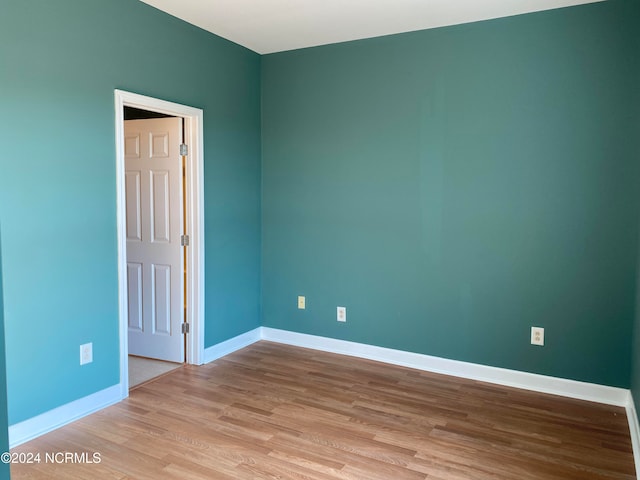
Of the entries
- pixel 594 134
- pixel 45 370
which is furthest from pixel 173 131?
pixel 594 134

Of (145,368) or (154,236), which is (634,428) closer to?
(145,368)

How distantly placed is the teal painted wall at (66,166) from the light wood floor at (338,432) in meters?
0.44

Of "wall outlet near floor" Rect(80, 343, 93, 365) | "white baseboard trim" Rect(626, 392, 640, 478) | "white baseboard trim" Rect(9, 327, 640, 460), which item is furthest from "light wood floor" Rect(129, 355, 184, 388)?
"white baseboard trim" Rect(626, 392, 640, 478)

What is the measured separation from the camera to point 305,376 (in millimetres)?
3666

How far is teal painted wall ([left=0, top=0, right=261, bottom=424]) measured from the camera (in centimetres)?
254

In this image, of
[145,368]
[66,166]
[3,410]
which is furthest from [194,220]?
[3,410]

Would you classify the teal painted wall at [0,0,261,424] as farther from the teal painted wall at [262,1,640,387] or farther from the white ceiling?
the teal painted wall at [262,1,640,387]

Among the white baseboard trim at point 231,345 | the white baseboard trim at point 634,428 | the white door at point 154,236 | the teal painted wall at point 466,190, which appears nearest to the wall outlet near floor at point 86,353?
the white door at point 154,236

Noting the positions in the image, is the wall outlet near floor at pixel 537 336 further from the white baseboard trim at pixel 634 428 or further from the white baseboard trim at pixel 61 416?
the white baseboard trim at pixel 61 416

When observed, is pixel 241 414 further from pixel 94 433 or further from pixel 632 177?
pixel 632 177

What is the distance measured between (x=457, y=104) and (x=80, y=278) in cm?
285

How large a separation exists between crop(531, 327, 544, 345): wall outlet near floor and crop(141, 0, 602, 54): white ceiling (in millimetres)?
2192

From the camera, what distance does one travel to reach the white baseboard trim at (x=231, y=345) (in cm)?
396

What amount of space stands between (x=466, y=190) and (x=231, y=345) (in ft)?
7.71
